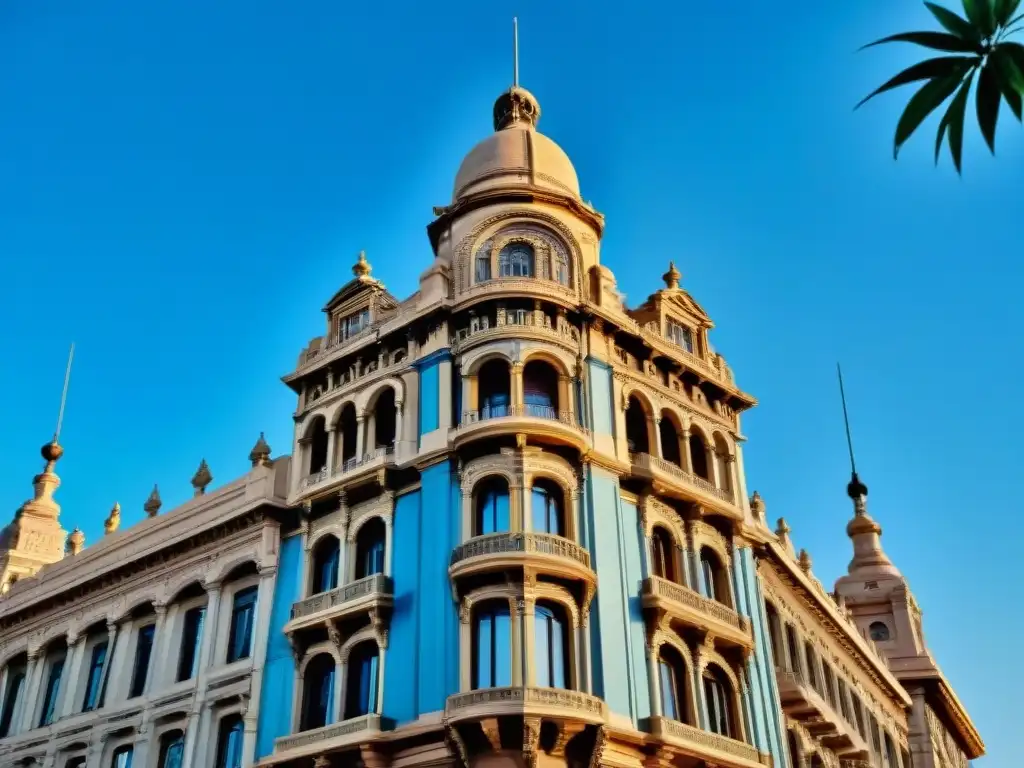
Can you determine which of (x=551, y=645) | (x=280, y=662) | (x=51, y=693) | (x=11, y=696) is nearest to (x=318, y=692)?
(x=280, y=662)

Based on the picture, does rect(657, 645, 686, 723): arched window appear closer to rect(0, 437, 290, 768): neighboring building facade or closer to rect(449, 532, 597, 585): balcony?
rect(449, 532, 597, 585): balcony

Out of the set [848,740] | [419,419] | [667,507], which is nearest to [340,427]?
[419,419]

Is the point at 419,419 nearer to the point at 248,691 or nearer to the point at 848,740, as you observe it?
the point at 248,691

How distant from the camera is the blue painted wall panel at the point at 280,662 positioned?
30.4 m

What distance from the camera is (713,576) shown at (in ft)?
110

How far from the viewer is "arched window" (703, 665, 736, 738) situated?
Result: 30.6 meters

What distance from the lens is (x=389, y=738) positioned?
27219 mm

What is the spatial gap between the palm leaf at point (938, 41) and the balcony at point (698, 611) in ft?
79.5

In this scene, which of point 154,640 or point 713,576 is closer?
point 713,576

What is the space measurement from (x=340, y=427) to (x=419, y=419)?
142 inches

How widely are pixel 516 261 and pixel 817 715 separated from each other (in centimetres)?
1777

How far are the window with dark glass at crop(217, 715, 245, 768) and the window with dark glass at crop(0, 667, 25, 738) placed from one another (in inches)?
489

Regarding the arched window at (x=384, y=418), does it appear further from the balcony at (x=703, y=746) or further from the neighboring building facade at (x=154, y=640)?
the balcony at (x=703, y=746)

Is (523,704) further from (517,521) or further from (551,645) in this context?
(517,521)
